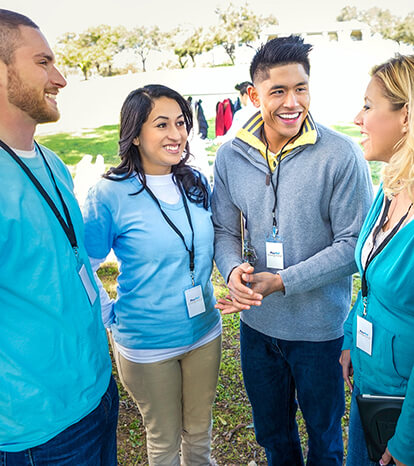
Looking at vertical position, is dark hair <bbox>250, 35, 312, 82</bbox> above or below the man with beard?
above

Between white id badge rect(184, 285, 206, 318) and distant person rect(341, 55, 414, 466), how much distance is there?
64 cm

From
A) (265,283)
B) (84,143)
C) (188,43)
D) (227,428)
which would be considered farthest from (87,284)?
(188,43)

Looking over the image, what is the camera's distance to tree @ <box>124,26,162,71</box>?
61.5 ft

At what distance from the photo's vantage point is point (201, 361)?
6.47ft

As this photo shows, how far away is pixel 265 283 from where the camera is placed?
1.71 metres

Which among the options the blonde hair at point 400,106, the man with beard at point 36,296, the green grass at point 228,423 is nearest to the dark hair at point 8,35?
the man with beard at point 36,296

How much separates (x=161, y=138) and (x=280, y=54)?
25.0 inches

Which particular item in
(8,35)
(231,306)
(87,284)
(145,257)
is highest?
(8,35)

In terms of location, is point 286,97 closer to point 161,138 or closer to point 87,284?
point 161,138

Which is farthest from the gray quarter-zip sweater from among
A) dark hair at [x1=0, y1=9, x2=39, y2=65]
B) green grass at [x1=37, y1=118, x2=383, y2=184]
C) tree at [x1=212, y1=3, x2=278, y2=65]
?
tree at [x1=212, y1=3, x2=278, y2=65]

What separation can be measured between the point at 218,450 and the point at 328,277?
153cm

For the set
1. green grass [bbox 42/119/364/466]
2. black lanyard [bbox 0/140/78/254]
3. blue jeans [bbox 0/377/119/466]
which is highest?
black lanyard [bbox 0/140/78/254]

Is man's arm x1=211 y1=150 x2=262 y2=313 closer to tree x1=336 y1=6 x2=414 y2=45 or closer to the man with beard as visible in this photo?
the man with beard

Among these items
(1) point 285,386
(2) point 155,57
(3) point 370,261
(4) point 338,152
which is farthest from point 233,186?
(2) point 155,57
